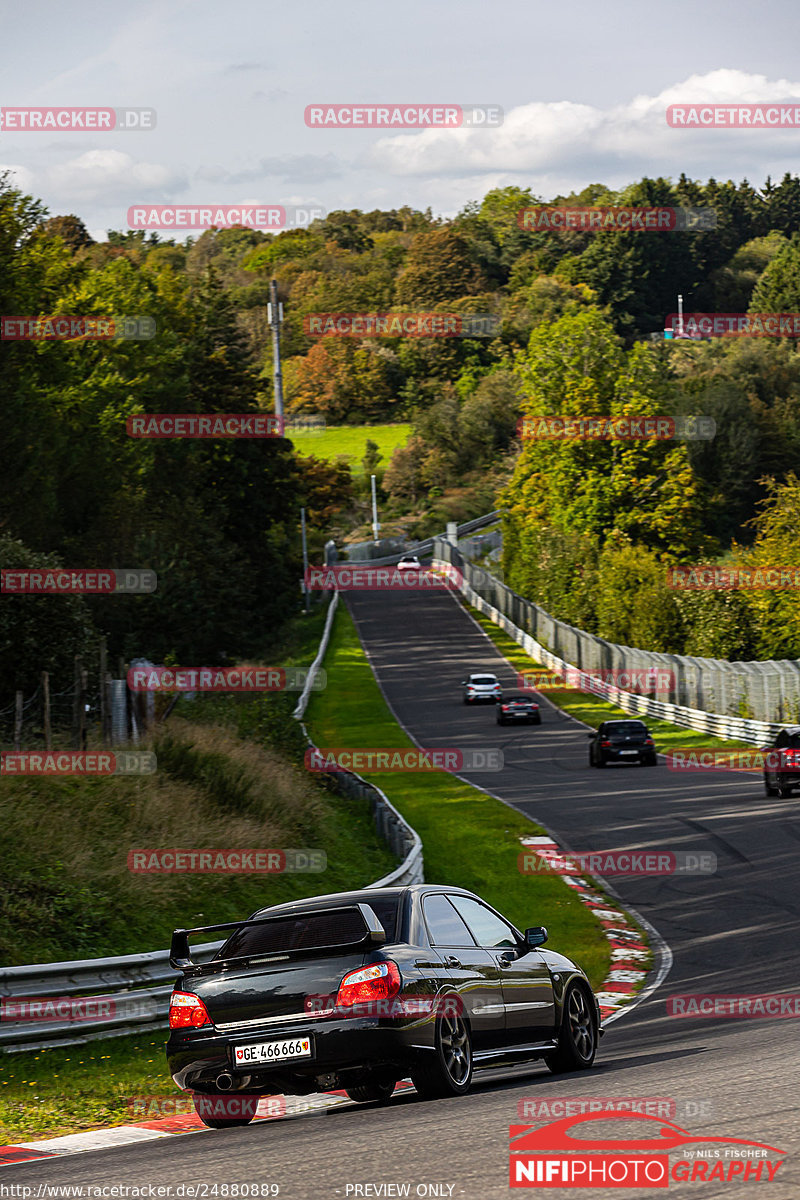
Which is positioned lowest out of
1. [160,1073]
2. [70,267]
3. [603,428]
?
[160,1073]

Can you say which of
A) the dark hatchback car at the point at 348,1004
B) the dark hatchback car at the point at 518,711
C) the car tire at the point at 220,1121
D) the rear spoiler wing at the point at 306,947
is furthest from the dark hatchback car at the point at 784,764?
the car tire at the point at 220,1121

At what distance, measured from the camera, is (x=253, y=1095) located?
8.54 metres

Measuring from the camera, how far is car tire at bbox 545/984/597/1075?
10.2m

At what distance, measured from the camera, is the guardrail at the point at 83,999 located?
11.6m

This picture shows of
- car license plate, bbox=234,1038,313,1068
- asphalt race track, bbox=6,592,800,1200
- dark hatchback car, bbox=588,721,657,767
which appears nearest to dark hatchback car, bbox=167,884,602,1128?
car license plate, bbox=234,1038,313,1068

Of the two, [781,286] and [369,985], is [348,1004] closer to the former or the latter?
[369,985]

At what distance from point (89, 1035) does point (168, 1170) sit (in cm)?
539

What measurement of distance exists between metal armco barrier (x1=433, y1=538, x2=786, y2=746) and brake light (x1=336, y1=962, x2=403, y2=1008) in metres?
→ 34.2

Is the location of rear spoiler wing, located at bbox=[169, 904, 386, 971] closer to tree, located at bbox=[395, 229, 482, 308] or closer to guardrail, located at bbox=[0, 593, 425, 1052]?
guardrail, located at bbox=[0, 593, 425, 1052]

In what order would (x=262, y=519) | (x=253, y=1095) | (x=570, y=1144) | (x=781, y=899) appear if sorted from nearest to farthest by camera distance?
1. (x=570, y=1144)
2. (x=253, y=1095)
3. (x=781, y=899)
4. (x=262, y=519)

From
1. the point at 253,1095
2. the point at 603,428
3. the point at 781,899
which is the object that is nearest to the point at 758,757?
the point at 781,899

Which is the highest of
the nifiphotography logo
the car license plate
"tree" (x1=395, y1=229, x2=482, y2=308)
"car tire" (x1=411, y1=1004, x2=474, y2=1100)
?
"tree" (x1=395, y1=229, x2=482, y2=308)

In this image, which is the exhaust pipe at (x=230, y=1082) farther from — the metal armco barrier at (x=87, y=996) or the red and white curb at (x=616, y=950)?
the red and white curb at (x=616, y=950)

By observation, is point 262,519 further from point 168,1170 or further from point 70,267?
point 168,1170
